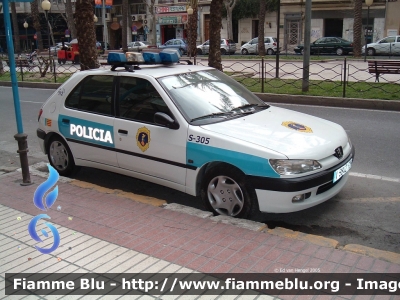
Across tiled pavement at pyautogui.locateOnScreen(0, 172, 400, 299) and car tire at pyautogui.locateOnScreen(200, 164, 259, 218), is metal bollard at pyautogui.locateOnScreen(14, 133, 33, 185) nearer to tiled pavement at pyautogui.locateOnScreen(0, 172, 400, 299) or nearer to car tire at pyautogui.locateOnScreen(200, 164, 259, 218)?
tiled pavement at pyautogui.locateOnScreen(0, 172, 400, 299)

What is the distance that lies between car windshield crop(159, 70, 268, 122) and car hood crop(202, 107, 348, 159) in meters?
0.25

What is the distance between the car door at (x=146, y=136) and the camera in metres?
4.99

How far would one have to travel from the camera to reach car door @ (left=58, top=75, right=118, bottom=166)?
224 inches

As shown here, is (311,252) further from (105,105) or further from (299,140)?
(105,105)

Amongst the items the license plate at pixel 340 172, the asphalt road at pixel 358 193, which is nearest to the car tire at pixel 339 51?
the asphalt road at pixel 358 193

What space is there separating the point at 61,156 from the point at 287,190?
355cm

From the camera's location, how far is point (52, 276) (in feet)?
11.6

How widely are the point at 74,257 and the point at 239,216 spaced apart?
1.71 meters

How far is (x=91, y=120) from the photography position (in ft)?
19.2

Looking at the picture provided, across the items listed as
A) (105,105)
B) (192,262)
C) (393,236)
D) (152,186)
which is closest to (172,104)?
(105,105)

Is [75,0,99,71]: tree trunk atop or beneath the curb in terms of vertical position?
atop

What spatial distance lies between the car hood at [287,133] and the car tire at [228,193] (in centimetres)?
38

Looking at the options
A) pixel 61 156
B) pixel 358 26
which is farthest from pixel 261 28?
pixel 61 156

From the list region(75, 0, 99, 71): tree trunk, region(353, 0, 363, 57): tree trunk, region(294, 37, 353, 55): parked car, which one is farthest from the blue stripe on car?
region(294, 37, 353, 55): parked car
